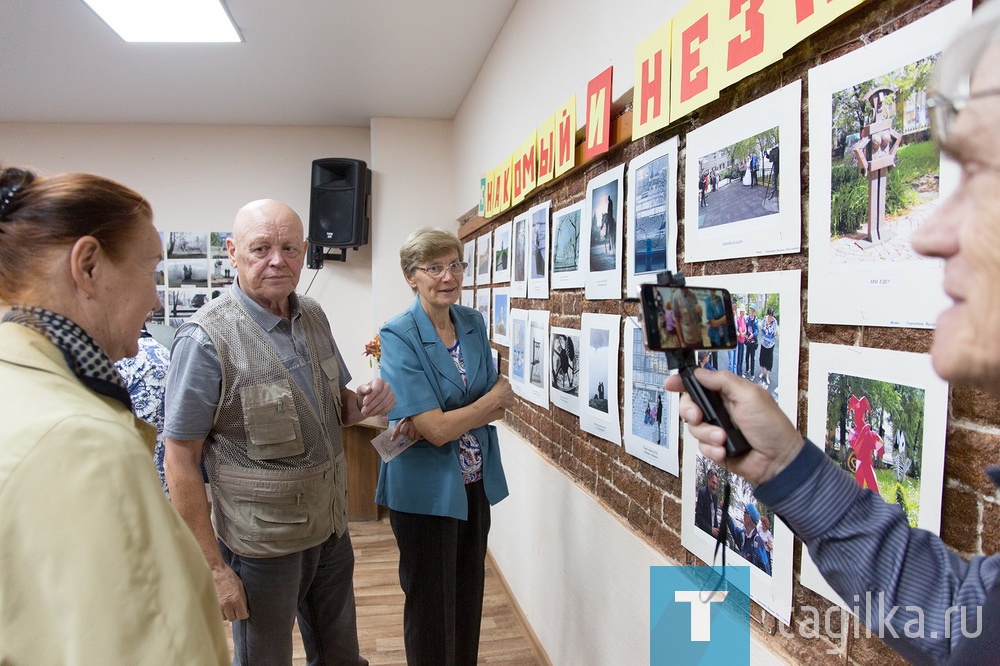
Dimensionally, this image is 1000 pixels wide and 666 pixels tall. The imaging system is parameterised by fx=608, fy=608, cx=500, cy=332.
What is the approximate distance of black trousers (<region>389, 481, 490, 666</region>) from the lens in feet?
6.21

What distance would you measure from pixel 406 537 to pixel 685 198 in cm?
129

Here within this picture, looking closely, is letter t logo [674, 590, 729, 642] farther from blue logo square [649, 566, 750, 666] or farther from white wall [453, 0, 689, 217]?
white wall [453, 0, 689, 217]

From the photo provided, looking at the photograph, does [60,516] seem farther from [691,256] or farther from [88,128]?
[88,128]

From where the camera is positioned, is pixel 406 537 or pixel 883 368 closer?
pixel 883 368

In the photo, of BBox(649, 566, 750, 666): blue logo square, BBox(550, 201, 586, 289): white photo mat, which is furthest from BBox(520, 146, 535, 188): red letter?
BBox(649, 566, 750, 666): blue logo square

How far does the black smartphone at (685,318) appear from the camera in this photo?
75cm

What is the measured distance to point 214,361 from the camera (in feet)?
5.08

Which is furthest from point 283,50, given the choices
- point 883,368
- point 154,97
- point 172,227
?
point 883,368

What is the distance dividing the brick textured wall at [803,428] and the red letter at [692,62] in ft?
0.16

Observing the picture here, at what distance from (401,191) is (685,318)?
15.2 feet

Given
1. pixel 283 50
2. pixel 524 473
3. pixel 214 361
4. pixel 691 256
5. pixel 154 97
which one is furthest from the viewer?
pixel 154 97

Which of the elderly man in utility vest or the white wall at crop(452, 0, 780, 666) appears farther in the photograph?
the white wall at crop(452, 0, 780, 666)

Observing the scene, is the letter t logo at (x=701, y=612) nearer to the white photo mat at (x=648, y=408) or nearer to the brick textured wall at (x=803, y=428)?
the brick textured wall at (x=803, y=428)

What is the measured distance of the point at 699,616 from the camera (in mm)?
1348
